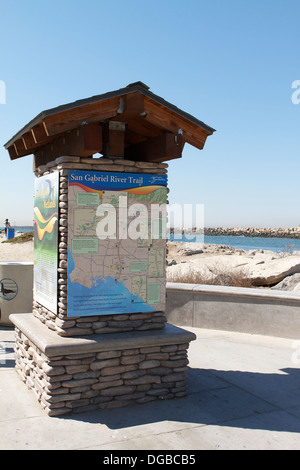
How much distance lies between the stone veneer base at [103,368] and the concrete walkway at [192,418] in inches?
5.5

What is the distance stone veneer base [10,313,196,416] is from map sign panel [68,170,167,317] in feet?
1.41

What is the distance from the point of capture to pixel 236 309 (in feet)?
29.5

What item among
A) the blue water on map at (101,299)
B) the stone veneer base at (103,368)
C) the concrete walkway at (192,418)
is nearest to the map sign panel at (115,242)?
the blue water on map at (101,299)

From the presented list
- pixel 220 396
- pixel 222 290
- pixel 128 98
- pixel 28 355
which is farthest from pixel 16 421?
pixel 222 290

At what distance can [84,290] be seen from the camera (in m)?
5.39

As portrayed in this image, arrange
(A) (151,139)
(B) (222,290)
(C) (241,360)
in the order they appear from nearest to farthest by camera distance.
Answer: (A) (151,139)
(C) (241,360)
(B) (222,290)

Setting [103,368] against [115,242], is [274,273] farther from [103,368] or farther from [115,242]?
[103,368]

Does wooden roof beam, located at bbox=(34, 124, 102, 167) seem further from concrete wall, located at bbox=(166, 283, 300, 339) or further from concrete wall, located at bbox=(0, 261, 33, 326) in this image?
concrete wall, located at bbox=(166, 283, 300, 339)

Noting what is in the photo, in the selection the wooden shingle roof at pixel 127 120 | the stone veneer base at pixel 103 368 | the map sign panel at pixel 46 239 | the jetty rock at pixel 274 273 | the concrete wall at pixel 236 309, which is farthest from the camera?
the jetty rock at pixel 274 273

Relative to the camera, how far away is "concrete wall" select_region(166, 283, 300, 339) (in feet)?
27.8

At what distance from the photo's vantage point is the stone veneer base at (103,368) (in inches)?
196

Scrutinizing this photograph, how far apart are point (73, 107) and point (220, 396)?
3954mm

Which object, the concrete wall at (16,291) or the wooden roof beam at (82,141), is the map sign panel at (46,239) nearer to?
the wooden roof beam at (82,141)
